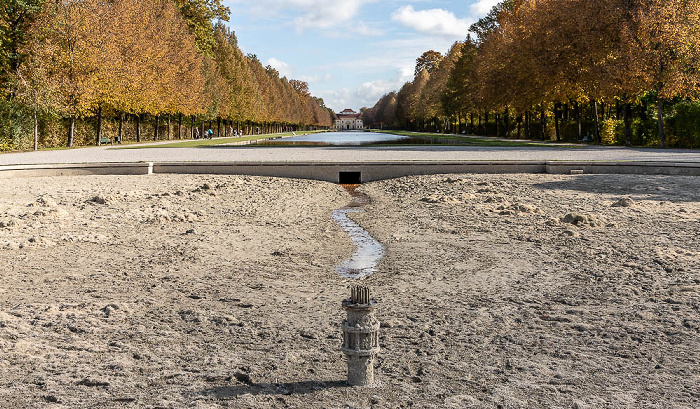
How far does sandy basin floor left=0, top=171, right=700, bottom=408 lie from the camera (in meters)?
4.49

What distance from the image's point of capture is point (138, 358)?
16.6 feet

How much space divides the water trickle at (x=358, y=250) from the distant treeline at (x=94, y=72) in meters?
24.6

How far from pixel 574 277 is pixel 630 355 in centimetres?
252

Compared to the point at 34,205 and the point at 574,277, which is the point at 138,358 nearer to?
the point at 574,277

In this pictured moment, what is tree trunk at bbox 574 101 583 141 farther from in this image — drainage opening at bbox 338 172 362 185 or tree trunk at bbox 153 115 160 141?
tree trunk at bbox 153 115 160 141

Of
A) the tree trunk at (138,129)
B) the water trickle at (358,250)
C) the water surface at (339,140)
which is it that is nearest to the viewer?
the water trickle at (358,250)

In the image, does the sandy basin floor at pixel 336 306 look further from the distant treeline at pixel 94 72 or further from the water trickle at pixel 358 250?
the distant treeline at pixel 94 72

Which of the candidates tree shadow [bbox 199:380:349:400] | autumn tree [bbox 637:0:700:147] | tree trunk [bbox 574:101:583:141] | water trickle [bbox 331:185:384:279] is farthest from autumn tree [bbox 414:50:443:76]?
tree shadow [bbox 199:380:349:400]

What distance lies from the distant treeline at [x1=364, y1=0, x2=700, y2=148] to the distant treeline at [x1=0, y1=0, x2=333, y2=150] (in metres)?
25.9

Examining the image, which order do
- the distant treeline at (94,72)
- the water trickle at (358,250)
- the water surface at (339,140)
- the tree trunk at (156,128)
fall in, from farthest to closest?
the tree trunk at (156,128) < the water surface at (339,140) < the distant treeline at (94,72) < the water trickle at (358,250)

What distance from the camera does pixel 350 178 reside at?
19641 millimetres

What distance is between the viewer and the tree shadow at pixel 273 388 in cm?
443

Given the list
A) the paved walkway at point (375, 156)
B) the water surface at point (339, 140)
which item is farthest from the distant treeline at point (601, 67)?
the water surface at point (339, 140)

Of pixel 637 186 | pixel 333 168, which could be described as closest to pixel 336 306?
pixel 637 186
